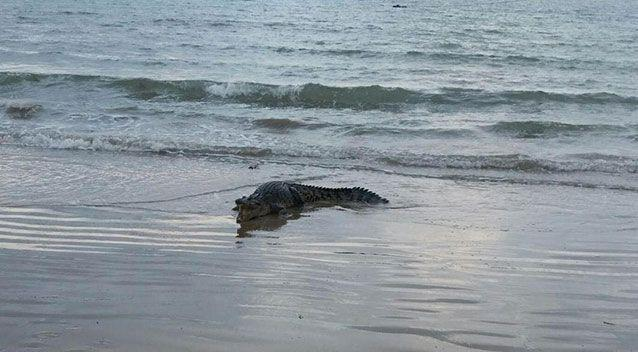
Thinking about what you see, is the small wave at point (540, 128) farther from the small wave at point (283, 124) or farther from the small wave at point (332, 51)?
the small wave at point (332, 51)

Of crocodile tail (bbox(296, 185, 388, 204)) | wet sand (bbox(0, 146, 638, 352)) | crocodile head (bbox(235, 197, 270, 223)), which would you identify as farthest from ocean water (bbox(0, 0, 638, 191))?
crocodile head (bbox(235, 197, 270, 223))

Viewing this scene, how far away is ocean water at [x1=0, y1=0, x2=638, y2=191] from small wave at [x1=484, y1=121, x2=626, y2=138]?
0.04 metres

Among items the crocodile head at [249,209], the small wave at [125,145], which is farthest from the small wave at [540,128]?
the crocodile head at [249,209]

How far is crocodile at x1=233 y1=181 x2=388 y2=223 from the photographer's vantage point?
7.34m

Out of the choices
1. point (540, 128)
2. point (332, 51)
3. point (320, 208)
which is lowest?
point (320, 208)

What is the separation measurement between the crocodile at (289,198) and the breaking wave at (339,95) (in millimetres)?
7060

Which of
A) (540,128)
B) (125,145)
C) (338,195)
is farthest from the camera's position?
(540,128)

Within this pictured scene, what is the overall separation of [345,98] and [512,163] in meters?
6.08

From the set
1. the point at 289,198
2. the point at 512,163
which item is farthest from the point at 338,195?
the point at 512,163

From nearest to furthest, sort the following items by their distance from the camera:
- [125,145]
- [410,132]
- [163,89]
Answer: [125,145]
[410,132]
[163,89]

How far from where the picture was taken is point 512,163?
10367 millimetres

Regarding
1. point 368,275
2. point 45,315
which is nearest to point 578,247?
point 368,275

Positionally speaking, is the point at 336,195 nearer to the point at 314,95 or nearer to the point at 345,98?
the point at 345,98

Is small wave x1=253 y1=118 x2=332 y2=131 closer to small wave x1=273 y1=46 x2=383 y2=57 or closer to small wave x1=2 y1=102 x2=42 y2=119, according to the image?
small wave x1=2 y1=102 x2=42 y2=119
